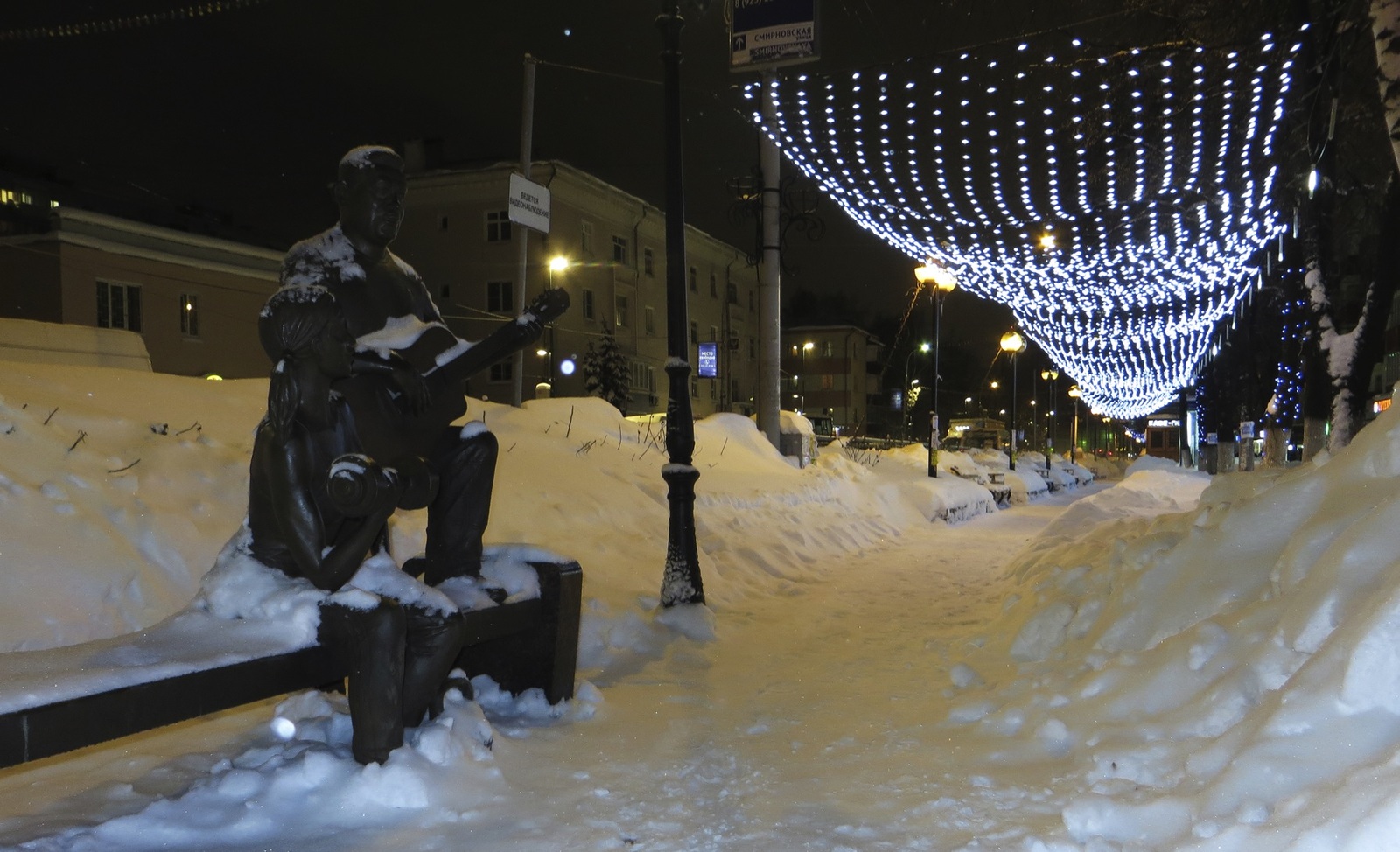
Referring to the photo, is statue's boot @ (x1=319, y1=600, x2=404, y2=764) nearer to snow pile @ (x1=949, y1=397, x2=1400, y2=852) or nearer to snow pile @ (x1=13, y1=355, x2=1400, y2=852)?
snow pile @ (x1=13, y1=355, x2=1400, y2=852)

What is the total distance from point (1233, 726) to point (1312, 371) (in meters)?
12.9

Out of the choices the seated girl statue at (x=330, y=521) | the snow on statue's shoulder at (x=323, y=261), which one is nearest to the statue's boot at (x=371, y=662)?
the seated girl statue at (x=330, y=521)

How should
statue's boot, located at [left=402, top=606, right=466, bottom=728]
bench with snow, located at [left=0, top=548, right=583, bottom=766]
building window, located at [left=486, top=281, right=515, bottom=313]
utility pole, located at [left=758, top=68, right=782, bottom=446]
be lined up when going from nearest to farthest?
1. bench with snow, located at [left=0, top=548, right=583, bottom=766]
2. statue's boot, located at [left=402, top=606, right=466, bottom=728]
3. utility pole, located at [left=758, top=68, right=782, bottom=446]
4. building window, located at [left=486, top=281, right=515, bottom=313]

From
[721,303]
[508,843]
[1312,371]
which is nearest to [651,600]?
[508,843]

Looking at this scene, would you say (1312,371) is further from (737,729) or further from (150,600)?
(150,600)

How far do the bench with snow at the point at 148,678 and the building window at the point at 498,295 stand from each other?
3772cm

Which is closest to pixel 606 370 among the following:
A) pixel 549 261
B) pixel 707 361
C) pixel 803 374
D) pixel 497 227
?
pixel 549 261

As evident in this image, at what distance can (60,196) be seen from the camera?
28.4m

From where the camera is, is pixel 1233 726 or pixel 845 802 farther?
pixel 845 802

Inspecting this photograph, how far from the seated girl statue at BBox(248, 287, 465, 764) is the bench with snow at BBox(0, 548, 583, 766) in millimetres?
175

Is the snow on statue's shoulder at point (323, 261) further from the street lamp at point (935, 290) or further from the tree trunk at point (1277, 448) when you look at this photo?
the tree trunk at point (1277, 448)

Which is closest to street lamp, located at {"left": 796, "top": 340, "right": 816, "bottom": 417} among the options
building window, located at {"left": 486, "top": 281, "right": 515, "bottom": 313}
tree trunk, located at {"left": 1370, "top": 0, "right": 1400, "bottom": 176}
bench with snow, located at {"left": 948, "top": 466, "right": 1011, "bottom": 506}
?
building window, located at {"left": 486, "top": 281, "right": 515, "bottom": 313}

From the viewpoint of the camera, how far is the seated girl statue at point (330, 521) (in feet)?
12.2

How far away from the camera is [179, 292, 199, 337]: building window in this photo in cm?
2823
